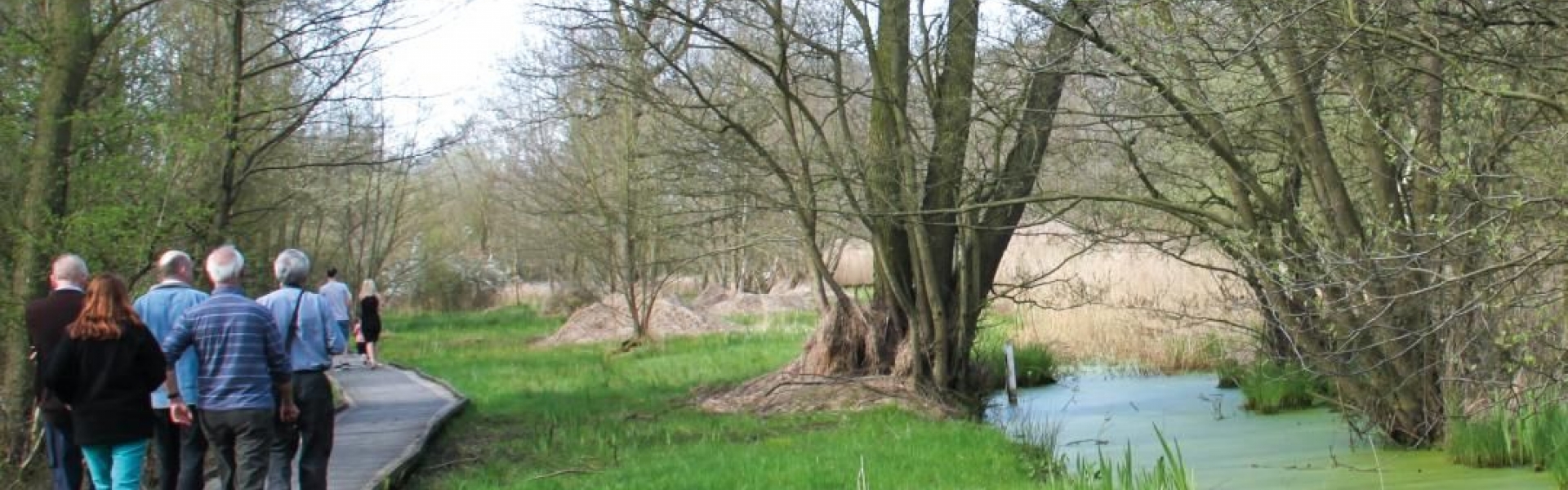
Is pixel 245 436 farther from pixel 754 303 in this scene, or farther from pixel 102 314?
pixel 754 303

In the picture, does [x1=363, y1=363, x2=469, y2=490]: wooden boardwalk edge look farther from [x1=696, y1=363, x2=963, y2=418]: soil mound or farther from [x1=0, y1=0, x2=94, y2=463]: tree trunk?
[x1=696, y1=363, x2=963, y2=418]: soil mound

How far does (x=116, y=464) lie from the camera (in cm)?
834

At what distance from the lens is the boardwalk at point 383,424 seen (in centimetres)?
1141

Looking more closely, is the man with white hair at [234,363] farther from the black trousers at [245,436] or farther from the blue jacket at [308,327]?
the blue jacket at [308,327]

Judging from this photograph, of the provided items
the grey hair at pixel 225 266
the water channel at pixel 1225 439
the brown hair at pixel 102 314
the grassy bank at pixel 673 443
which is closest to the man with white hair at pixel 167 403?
the grey hair at pixel 225 266

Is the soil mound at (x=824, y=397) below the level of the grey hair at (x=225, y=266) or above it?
below

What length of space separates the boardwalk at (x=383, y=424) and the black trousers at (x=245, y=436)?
1.76 m

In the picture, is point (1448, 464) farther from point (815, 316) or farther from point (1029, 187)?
point (815, 316)

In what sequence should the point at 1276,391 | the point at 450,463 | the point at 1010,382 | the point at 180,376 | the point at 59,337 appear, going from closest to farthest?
1. the point at 180,376
2. the point at 59,337
3. the point at 450,463
4. the point at 1276,391
5. the point at 1010,382

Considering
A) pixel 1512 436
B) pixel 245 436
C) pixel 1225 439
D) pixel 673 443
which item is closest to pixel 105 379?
pixel 245 436

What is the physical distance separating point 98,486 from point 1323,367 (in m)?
9.06

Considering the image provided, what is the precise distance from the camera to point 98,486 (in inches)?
332

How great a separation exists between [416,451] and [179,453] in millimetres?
3124

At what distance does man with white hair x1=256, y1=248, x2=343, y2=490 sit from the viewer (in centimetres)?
927
